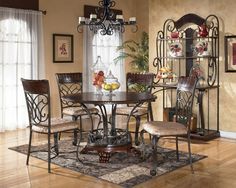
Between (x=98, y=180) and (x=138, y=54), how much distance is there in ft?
14.8

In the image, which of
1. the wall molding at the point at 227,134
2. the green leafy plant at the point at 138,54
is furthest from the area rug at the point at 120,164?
the green leafy plant at the point at 138,54

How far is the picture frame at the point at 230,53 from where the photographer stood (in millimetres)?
5727

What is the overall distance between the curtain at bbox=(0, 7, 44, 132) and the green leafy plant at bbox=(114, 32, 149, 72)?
1.98m

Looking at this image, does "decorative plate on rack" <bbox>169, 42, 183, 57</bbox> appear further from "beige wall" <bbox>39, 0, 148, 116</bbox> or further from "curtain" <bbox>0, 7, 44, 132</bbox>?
"curtain" <bbox>0, 7, 44, 132</bbox>

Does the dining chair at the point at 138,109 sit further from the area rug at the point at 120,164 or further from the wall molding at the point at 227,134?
the wall molding at the point at 227,134

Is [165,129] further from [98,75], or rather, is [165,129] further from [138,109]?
[138,109]

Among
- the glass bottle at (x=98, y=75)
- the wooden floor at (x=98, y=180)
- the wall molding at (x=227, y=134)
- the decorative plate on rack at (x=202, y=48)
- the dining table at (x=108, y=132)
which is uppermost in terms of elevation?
the decorative plate on rack at (x=202, y=48)

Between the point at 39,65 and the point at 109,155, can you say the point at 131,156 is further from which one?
the point at 39,65

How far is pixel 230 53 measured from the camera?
576 cm

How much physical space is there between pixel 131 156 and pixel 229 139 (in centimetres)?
188

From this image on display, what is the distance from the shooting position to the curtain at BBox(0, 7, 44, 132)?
6309 mm

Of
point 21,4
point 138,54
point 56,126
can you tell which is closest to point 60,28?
point 21,4

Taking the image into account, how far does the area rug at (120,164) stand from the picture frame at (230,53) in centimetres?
177

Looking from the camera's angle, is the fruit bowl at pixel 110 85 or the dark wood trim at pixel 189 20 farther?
the dark wood trim at pixel 189 20
